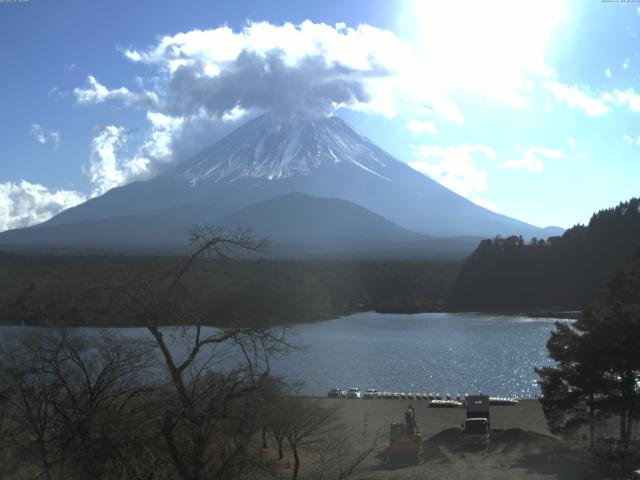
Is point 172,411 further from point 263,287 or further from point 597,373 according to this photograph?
point 263,287

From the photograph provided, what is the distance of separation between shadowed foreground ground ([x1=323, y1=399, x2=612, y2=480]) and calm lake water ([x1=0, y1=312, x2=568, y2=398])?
3849mm

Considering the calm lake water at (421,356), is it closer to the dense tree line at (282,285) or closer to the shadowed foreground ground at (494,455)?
the dense tree line at (282,285)

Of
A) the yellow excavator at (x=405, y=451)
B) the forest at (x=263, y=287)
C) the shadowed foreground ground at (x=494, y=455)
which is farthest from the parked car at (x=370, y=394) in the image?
the yellow excavator at (x=405, y=451)

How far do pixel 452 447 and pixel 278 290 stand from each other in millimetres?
38901

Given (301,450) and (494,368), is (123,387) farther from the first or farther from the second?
(494,368)

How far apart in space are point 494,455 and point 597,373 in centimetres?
254

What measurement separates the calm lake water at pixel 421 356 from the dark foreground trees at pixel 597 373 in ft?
A: 25.3

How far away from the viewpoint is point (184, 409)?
13.9 feet

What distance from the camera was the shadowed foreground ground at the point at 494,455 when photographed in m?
12.6

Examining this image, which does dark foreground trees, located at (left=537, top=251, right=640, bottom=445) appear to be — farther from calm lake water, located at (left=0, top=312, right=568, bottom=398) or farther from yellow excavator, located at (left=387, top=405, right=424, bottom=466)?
calm lake water, located at (left=0, top=312, right=568, bottom=398)

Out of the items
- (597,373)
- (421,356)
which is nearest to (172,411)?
(597,373)

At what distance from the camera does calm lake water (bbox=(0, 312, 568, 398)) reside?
29.3 m

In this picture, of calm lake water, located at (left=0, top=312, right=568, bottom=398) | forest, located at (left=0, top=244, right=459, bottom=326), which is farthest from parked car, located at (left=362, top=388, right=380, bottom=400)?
forest, located at (left=0, top=244, right=459, bottom=326)

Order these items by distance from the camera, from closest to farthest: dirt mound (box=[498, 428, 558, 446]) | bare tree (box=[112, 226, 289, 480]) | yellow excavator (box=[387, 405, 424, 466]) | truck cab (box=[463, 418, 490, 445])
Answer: bare tree (box=[112, 226, 289, 480]), yellow excavator (box=[387, 405, 424, 466]), dirt mound (box=[498, 428, 558, 446]), truck cab (box=[463, 418, 490, 445])
